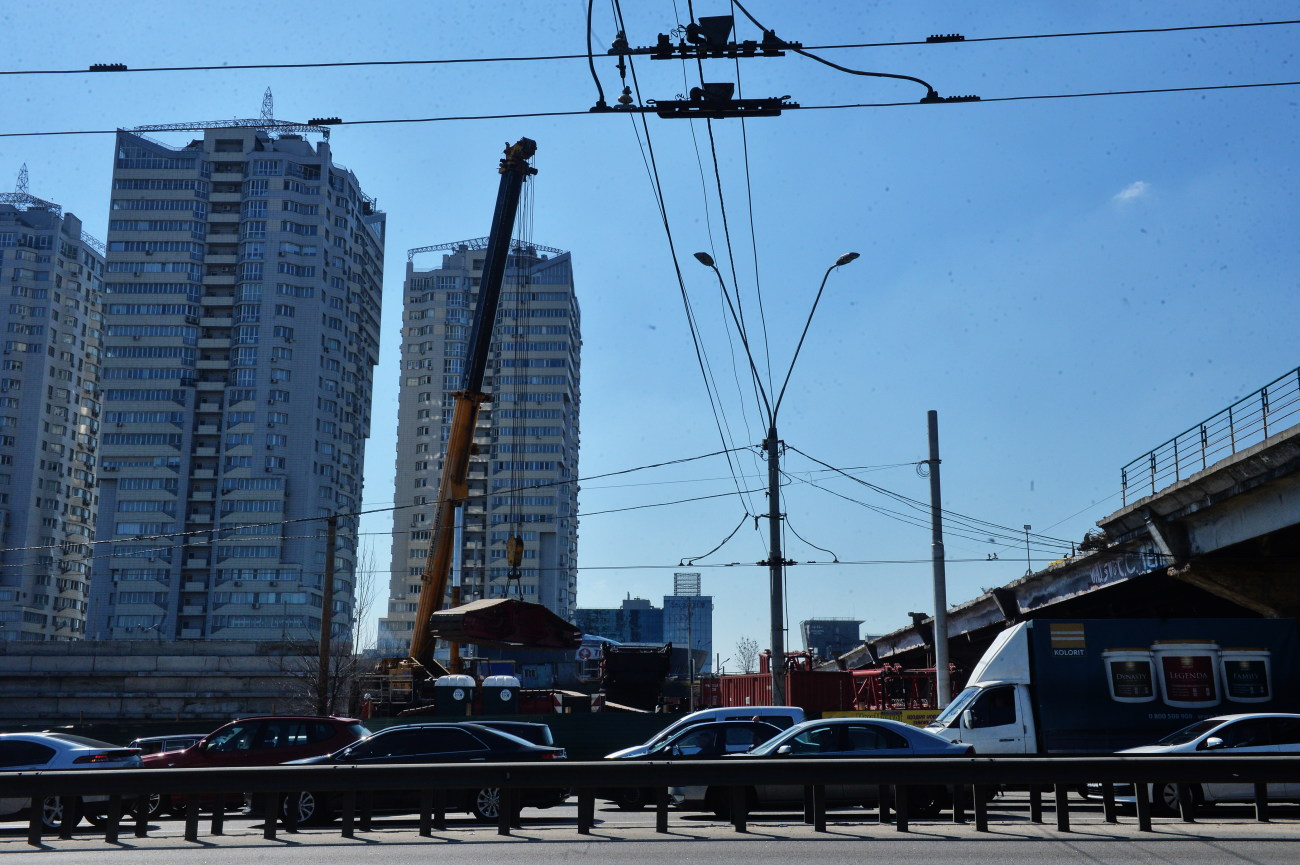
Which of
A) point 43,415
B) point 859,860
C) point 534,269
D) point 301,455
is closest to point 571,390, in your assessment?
point 534,269

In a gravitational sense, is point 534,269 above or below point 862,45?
above

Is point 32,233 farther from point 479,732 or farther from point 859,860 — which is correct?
point 859,860

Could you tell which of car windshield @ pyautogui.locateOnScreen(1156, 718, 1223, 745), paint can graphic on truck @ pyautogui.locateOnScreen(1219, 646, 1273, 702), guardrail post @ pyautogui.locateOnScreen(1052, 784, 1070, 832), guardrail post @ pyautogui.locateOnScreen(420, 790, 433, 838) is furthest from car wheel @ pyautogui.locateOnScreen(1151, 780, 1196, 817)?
guardrail post @ pyautogui.locateOnScreen(420, 790, 433, 838)

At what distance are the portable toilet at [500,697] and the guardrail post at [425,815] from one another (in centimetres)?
1797

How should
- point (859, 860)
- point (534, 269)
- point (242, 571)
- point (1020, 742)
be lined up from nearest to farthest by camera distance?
point (859, 860)
point (1020, 742)
point (242, 571)
point (534, 269)

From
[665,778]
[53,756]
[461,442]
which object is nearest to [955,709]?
[665,778]

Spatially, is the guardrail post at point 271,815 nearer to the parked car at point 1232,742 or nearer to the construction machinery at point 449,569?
the parked car at point 1232,742

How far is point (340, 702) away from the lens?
59.0 metres

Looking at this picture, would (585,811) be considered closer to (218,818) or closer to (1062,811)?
(218,818)

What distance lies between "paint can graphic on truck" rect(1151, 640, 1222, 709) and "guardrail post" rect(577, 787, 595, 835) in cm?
1387

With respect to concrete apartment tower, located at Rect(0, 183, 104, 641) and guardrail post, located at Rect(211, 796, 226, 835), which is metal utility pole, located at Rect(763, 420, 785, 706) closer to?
guardrail post, located at Rect(211, 796, 226, 835)

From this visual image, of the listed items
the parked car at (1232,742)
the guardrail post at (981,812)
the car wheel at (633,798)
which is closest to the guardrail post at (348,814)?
the car wheel at (633,798)

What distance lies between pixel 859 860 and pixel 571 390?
486ft

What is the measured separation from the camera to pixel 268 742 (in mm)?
19766
